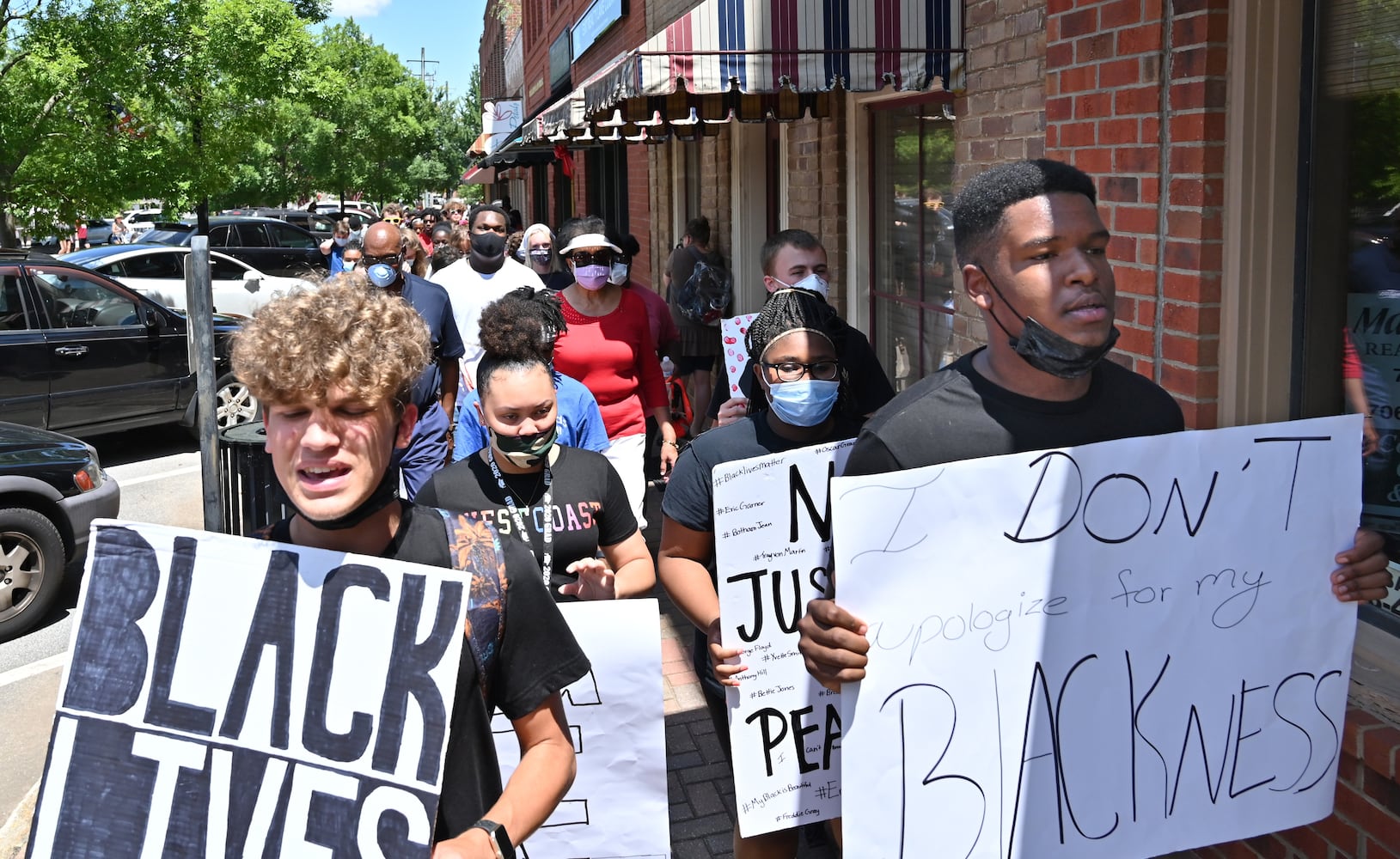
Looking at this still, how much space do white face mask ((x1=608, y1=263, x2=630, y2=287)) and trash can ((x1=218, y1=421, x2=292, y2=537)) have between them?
5.75 feet

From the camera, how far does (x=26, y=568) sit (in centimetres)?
693

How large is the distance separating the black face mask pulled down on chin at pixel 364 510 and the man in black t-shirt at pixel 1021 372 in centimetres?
83

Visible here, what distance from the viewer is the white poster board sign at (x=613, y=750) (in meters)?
3.05

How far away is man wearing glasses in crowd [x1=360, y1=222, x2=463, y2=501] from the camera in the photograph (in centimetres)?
563

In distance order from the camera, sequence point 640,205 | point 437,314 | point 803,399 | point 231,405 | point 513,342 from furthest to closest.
Result: point 640,205 < point 231,405 < point 437,314 < point 513,342 < point 803,399

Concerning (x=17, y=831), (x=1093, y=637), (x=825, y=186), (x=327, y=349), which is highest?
(x=825, y=186)

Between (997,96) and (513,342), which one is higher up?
(997,96)

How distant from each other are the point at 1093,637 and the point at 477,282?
16.6 feet

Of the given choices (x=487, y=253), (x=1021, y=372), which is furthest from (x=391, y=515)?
(x=487, y=253)

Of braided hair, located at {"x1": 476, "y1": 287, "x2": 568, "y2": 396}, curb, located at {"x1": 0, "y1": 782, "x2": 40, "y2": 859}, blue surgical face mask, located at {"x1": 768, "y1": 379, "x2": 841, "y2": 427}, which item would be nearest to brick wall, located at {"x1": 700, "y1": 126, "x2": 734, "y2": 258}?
braided hair, located at {"x1": 476, "y1": 287, "x2": 568, "y2": 396}

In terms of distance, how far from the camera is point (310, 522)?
7.20ft

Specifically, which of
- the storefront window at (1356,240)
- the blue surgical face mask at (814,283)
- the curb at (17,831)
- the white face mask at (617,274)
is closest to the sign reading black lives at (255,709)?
the storefront window at (1356,240)

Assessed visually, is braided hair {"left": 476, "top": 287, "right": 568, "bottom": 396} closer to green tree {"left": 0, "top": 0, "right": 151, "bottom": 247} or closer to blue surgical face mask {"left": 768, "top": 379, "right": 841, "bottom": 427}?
blue surgical face mask {"left": 768, "top": 379, "right": 841, "bottom": 427}

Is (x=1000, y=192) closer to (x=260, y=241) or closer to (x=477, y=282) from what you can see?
(x=477, y=282)
